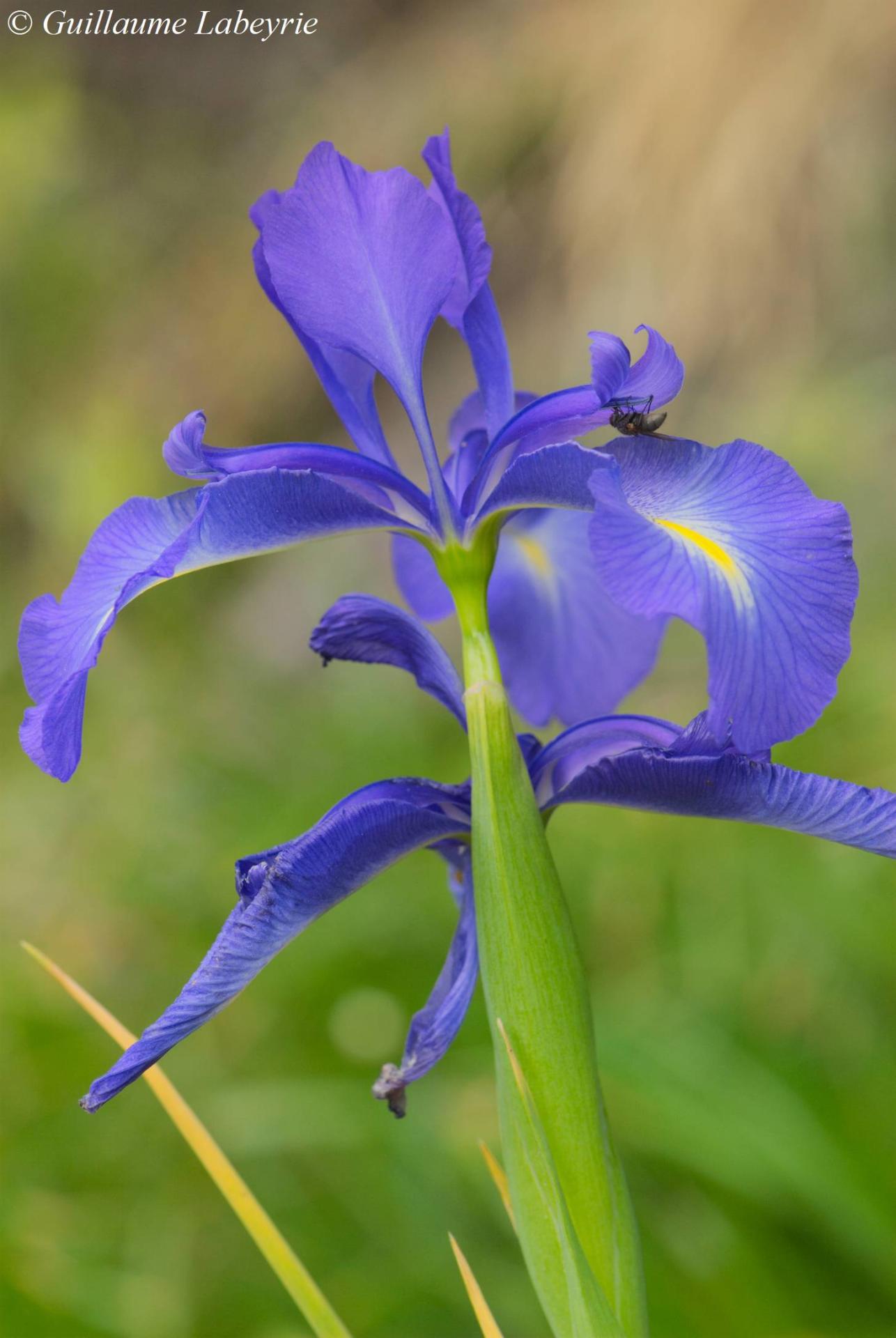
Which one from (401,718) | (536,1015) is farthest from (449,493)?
(401,718)

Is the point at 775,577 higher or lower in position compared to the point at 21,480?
lower

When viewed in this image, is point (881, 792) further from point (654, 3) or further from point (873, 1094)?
point (654, 3)

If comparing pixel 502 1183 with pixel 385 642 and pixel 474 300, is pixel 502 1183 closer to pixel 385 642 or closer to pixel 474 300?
pixel 385 642

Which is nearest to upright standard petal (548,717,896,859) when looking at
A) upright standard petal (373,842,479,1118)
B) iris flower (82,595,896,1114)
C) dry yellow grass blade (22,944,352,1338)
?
iris flower (82,595,896,1114)

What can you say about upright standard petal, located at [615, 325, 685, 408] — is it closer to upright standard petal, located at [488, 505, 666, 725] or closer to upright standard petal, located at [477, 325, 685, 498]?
upright standard petal, located at [477, 325, 685, 498]

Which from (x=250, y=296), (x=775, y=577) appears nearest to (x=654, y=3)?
(x=250, y=296)

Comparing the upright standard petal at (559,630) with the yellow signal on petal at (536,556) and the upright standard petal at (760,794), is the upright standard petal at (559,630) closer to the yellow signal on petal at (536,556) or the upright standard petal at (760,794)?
the yellow signal on petal at (536,556)
